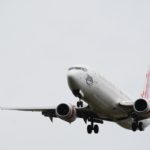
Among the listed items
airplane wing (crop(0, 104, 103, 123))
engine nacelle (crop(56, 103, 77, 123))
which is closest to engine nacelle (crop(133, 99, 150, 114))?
airplane wing (crop(0, 104, 103, 123))

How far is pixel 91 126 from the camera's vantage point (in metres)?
59.4

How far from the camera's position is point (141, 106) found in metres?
54.7

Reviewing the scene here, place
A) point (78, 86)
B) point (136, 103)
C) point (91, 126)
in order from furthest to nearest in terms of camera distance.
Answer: point (91, 126) < point (136, 103) < point (78, 86)

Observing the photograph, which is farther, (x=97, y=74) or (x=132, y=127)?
(x=132, y=127)

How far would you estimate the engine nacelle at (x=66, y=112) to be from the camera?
185ft

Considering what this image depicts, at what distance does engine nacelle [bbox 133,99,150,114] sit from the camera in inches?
2141

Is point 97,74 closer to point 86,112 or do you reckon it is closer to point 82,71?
point 82,71

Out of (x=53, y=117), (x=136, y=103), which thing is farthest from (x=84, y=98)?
(x=53, y=117)

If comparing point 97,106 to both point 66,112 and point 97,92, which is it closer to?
point 97,92

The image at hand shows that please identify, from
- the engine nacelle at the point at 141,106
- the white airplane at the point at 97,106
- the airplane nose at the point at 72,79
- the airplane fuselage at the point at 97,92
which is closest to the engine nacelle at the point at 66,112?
the white airplane at the point at 97,106

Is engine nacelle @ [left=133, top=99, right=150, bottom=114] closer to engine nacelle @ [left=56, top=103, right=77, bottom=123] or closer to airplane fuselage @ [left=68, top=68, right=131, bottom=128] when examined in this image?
airplane fuselage @ [left=68, top=68, right=131, bottom=128]

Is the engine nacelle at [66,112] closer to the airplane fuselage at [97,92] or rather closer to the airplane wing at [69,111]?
the airplane wing at [69,111]

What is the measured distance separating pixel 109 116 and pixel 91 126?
3.81 meters

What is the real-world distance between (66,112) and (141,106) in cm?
658
